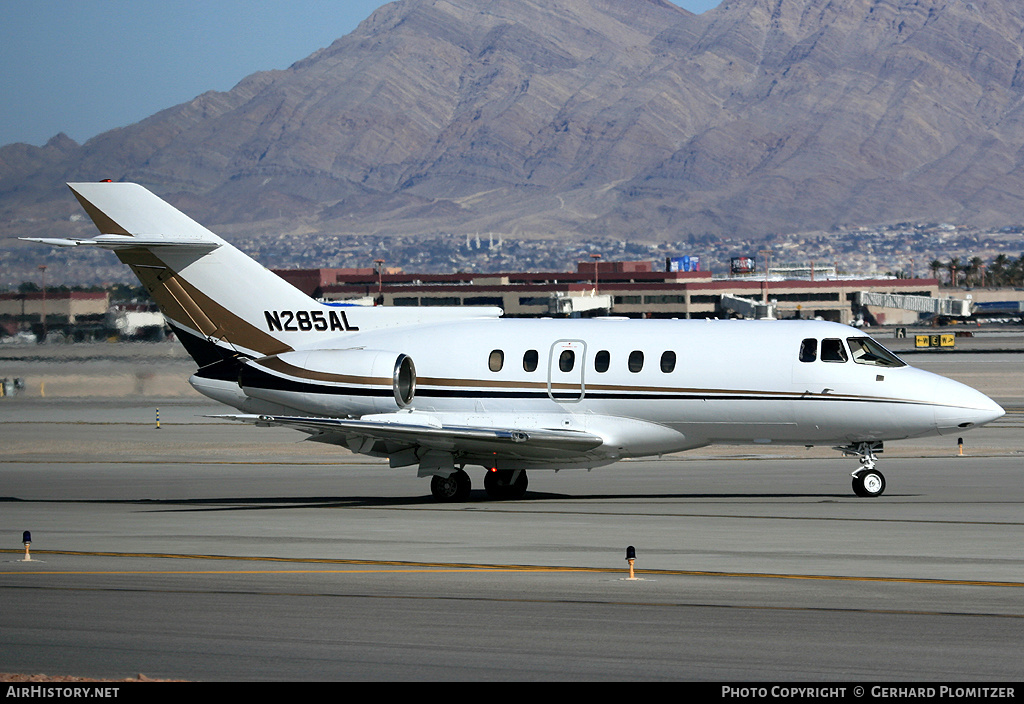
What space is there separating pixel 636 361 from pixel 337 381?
6.36 m

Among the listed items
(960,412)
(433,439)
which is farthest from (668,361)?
(960,412)

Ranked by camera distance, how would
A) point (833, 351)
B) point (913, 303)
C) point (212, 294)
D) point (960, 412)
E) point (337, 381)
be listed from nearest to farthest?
point (960, 412)
point (833, 351)
point (337, 381)
point (212, 294)
point (913, 303)

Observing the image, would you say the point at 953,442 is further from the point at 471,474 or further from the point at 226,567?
the point at 226,567

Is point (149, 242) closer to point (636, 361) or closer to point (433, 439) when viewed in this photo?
point (433, 439)

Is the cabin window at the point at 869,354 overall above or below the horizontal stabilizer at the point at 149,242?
below

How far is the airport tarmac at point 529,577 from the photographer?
1322 centimetres

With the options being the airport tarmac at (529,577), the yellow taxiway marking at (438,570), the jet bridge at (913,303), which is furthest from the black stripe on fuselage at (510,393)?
the jet bridge at (913,303)

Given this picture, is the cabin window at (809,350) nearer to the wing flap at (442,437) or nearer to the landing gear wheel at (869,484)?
the landing gear wheel at (869,484)

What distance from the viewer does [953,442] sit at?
42.5 metres

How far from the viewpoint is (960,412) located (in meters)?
26.4

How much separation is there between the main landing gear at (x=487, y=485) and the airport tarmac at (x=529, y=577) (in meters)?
0.39

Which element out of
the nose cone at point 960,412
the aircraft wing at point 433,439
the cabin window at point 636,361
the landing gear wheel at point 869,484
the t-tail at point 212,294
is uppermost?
the t-tail at point 212,294

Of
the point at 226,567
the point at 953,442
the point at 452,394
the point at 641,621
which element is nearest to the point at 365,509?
the point at 452,394
